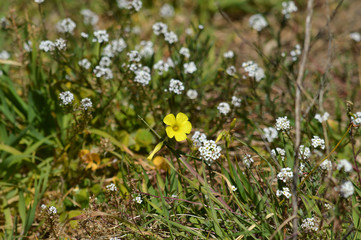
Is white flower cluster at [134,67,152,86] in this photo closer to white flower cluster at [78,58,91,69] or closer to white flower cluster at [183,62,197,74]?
white flower cluster at [183,62,197,74]

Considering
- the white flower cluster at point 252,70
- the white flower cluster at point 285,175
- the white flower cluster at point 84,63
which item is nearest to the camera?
the white flower cluster at point 285,175

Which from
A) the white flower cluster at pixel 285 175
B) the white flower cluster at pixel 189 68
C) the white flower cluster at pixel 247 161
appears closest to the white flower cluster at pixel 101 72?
the white flower cluster at pixel 189 68

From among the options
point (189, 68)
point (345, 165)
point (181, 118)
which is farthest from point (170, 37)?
point (345, 165)

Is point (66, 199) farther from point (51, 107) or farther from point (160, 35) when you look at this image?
point (160, 35)

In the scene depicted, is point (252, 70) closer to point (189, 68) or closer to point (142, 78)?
point (189, 68)

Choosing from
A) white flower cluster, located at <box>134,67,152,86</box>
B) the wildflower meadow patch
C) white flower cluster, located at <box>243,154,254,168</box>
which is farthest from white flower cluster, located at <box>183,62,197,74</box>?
white flower cluster, located at <box>243,154,254,168</box>

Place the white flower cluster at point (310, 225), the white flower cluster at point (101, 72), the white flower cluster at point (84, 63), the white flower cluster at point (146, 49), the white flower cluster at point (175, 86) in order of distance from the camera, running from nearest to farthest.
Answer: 1. the white flower cluster at point (310, 225)
2. the white flower cluster at point (175, 86)
3. the white flower cluster at point (101, 72)
4. the white flower cluster at point (84, 63)
5. the white flower cluster at point (146, 49)

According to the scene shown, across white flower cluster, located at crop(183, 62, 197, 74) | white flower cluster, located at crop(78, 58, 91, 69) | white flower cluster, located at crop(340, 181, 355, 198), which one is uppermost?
white flower cluster, located at crop(183, 62, 197, 74)

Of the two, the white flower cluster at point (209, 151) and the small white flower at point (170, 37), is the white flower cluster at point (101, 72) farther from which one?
the white flower cluster at point (209, 151)
